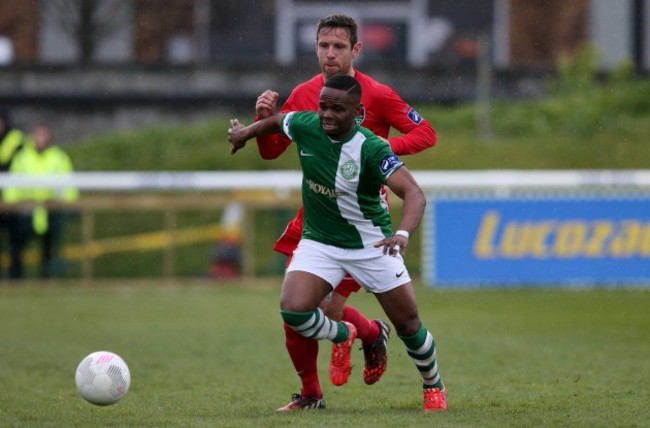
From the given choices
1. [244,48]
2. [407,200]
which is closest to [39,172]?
[244,48]

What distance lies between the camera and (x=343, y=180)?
7434 millimetres

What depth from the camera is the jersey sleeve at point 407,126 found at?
8062 millimetres

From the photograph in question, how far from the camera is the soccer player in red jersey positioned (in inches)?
312

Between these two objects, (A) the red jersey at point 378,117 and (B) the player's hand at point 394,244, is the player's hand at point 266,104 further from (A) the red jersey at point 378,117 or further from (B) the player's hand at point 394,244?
(B) the player's hand at point 394,244

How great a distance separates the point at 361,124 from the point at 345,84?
778mm

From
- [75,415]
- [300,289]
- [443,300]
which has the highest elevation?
[300,289]

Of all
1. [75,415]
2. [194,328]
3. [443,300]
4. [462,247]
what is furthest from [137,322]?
[75,415]

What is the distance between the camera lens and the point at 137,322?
48.3ft

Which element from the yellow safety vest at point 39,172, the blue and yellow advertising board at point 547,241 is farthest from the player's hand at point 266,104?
the yellow safety vest at point 39,172

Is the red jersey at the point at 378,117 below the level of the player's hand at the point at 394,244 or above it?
above

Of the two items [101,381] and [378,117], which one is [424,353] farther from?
[101,381]

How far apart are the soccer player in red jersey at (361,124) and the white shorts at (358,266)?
21.2 inches

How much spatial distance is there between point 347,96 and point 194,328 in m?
7.23

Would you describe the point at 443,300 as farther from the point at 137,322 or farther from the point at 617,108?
the point at 617,108
